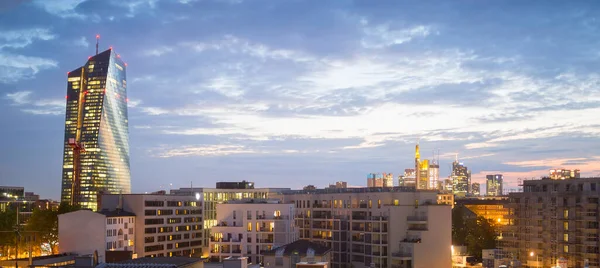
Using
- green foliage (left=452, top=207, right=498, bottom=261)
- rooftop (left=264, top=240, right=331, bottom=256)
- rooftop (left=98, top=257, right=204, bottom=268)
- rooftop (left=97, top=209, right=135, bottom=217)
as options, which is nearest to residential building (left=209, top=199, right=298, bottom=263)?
rooftop (left=97, top=209, right=135, bottom=217)

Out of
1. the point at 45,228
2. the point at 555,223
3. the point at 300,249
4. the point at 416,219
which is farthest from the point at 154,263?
the point at 555,223

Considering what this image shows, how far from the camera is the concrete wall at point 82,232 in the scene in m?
114

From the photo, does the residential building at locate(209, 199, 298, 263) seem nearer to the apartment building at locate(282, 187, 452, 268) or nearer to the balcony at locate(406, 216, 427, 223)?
the apartment building at locate(282, 187, 452, 268)

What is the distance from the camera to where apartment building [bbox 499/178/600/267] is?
370 ft

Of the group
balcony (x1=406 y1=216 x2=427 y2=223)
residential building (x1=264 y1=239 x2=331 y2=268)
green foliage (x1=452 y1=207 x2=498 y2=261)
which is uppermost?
balcony (x1=406 y1=216 x2=427 y2=223)

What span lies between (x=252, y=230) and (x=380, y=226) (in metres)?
22.9

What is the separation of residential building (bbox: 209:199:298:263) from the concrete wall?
1922 centimetres

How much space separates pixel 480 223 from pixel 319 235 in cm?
6276

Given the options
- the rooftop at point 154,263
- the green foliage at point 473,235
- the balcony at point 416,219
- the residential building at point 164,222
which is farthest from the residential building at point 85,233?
the green foliage at point 473,235

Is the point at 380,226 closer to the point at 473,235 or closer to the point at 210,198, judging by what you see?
the point at 210,198

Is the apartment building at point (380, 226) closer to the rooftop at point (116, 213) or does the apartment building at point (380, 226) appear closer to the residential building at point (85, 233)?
the rooftop at point (116, 213)

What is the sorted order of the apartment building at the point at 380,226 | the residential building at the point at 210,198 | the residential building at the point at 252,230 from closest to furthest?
the apartment building at the point at 380,226, the residential building at the point at 252,230, the residential building at the point at 210,198

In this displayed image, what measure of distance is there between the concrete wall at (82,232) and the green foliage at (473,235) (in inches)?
3529

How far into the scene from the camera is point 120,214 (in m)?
125
